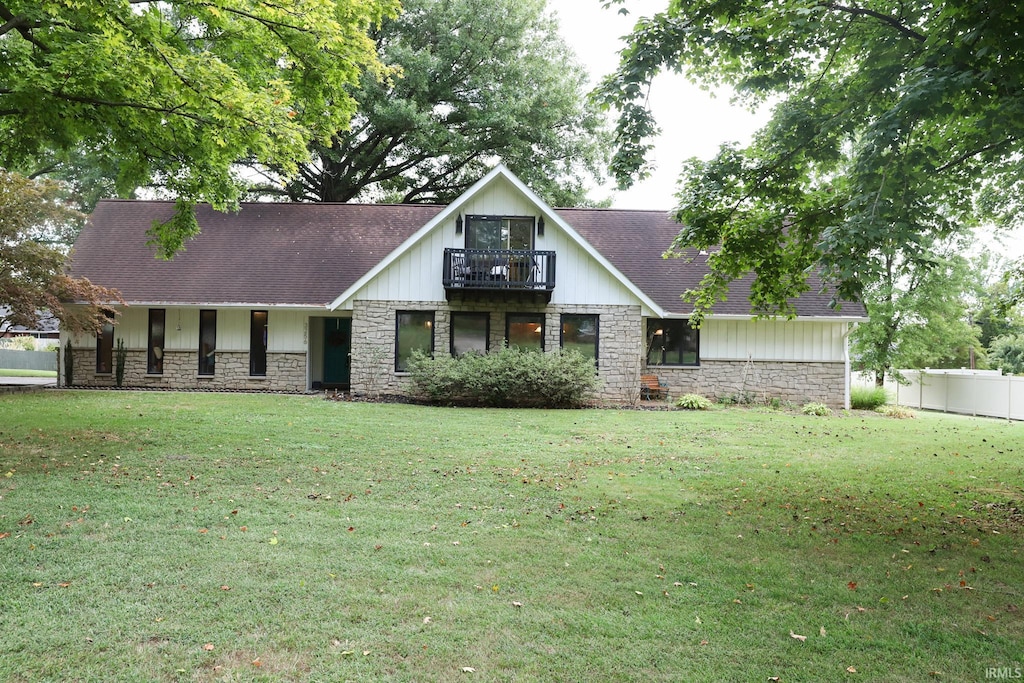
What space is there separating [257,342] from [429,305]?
5676 mm

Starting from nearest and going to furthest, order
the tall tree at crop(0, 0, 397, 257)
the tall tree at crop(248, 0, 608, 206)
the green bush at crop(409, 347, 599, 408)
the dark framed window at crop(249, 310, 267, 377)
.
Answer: the tall tree at crop(0, 0, 397, 257), the green bush at crop(409, 347, 599, 408), the dark framed window at crop(249, 310, 267, 377), the tall tree at crop(248, 0, 608, 206)

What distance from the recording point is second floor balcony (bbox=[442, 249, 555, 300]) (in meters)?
17.3

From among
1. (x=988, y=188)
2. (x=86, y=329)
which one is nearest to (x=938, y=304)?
(x=988, y=188)

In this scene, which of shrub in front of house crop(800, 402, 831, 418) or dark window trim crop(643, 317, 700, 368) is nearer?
shrub in front of house crop(800, 402, 831, 418)

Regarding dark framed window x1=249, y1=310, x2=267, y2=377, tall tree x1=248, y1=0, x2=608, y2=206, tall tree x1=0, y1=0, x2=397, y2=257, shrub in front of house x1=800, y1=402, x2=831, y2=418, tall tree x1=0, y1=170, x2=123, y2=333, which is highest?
tall tree x1=248, y1=0, x2=608, y2=206

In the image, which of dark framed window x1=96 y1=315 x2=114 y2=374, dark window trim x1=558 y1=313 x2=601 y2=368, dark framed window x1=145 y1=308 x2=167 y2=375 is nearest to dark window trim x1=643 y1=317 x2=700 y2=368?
dark window trim x1=558 y1=313 x2=601 y2=368

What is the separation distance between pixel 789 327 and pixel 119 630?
18.9 m

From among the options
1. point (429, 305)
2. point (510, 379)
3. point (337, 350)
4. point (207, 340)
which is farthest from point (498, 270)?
point (207, 340)

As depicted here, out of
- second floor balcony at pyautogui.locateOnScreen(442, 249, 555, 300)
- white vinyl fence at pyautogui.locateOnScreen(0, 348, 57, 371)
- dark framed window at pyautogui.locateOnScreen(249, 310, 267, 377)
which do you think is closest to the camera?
second floor balcony at pyautogui.locateOnScreen(442, 249, 555, 300)

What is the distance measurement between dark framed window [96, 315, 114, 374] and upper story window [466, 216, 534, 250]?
1134cm

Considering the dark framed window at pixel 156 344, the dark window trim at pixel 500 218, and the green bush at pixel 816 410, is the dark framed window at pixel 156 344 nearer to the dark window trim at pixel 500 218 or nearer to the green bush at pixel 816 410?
the dark window trim at pixel 500 218

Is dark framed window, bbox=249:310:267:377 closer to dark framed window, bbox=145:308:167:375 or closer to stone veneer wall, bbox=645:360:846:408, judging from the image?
dark framed window, bbox=145:308:167:375

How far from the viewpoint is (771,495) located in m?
7.33

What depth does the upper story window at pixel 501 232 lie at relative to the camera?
59.5ft
